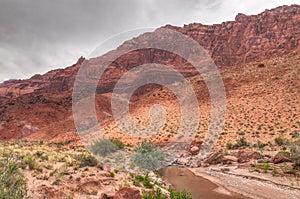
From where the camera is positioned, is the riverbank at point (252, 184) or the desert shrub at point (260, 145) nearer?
A: the riverbank at point (252, 184)

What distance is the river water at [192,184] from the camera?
34.2 ft

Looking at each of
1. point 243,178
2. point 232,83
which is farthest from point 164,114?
point 243,178

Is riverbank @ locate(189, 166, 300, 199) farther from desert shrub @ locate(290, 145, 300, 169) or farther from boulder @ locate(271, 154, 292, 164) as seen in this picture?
boulder @ locate(271, 154, 292, 164)

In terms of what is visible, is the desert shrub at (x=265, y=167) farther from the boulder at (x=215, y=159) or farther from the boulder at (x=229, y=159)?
the boulder at (x=215, y=159)

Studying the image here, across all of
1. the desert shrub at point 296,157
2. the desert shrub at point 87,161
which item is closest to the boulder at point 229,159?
the desert shrub at point 296,157

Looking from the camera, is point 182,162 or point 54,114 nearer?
point 182,162

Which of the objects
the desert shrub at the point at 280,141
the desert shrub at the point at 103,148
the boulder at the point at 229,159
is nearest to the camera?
the boulder at the point at 229,159

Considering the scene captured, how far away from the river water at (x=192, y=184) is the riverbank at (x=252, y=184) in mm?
502

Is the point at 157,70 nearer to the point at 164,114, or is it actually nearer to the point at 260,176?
the point at 164,114

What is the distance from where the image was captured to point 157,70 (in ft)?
249

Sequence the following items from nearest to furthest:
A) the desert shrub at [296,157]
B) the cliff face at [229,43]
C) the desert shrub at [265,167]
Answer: the desert shrub at [296,157] < the desert shrub at [265,167] < the cliff face at [229,43]

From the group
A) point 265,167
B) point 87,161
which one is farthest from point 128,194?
point 265,167

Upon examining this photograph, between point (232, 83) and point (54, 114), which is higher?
point (232, 83)

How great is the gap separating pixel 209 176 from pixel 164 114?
71.2 ft
